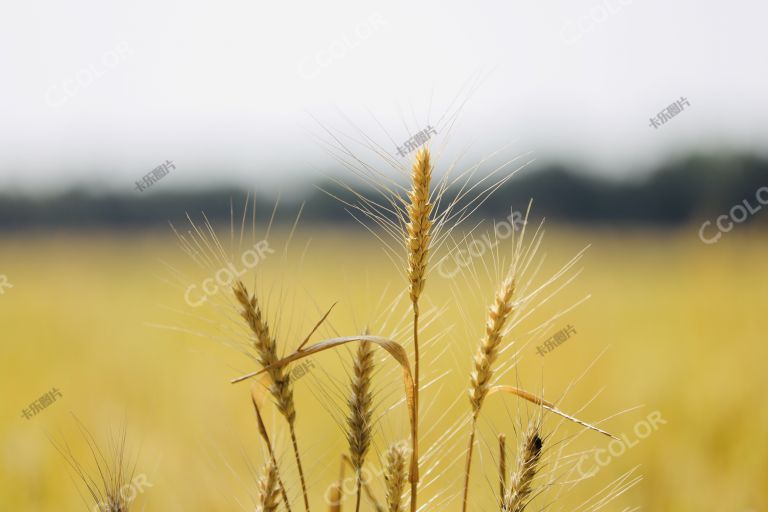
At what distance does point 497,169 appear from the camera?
49.7 inches

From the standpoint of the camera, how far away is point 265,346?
1.32m

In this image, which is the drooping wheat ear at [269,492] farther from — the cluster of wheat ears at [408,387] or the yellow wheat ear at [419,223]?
the yellow wheat ear at [419,223]

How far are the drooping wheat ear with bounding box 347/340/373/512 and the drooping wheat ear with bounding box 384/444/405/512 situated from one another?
0.05 metres

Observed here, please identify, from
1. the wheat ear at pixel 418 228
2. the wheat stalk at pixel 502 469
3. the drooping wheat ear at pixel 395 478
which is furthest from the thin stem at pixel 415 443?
the wheat stalk at pixel 502 469

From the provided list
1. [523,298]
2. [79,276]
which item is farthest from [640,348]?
[79,276]

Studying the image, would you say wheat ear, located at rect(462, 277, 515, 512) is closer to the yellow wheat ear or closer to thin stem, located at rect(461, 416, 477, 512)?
thin stem, located at rect(461, 416, 477, 512)

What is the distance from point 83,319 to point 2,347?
70.4 inches

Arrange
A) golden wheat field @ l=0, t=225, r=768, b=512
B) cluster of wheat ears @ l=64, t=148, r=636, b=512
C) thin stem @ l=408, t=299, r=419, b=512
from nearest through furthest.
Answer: thin stem @ l=408, t=299, r=419, b=512, cluster of wheat ears @ l=64, t=148, r=636, b=512, golden wheat field @ l=0, t=225, r=768, b=512

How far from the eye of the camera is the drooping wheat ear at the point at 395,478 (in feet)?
4.14

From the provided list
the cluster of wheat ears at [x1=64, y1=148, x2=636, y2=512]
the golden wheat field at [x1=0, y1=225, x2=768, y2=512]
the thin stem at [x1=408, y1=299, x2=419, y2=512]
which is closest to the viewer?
the thin stem at [x1=408, y1=299, x2=419, y2=512]

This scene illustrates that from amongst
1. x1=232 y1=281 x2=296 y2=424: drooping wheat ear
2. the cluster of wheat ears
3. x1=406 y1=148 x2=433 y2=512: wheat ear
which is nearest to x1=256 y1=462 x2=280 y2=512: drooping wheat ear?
the cluster of wheat ears

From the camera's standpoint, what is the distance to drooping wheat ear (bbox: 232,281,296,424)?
129 cm

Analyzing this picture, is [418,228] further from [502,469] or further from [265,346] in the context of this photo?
[502,469]

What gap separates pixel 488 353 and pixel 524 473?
0.73 feet
